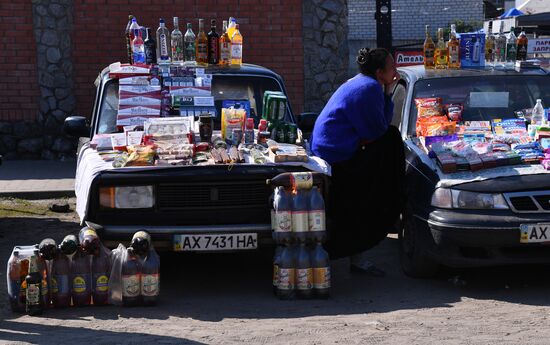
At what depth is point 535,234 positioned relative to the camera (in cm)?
675

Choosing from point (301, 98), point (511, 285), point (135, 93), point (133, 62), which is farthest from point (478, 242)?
point (301, 98)

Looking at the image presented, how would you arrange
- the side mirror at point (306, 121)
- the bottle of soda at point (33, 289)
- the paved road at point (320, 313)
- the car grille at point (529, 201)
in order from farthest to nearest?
the side mirror at point (306, 121) < the car grille at point (529, 201) < the bottle of soda at point (33, 289) < the paved road at point (320, 313)

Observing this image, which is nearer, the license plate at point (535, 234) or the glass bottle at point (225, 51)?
the license plate at point (535, 234)

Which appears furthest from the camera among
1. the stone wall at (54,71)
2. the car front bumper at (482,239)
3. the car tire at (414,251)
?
the stone wall at (54,71)

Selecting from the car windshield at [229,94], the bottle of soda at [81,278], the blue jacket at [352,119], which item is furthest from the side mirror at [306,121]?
the bottle of soda at [81,278]

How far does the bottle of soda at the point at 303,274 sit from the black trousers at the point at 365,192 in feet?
1.85

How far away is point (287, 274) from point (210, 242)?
63cm

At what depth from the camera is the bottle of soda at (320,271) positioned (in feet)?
22.7

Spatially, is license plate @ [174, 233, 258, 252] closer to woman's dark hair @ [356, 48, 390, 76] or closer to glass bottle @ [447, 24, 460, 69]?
woman's dark hair @ [356, 48, 390, 76]

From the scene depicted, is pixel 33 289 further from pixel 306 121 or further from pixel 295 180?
pixel 306 121

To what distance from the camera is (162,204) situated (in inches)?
277

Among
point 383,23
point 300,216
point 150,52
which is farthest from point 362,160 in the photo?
point 383,23

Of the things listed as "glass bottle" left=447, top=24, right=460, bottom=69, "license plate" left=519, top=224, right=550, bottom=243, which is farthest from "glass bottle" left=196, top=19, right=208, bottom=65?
"license plate" left=519, top=224, right=550, bottom=243

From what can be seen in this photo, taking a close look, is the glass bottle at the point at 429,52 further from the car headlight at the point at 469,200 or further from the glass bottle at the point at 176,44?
the glass bottle at the point at 176,44
